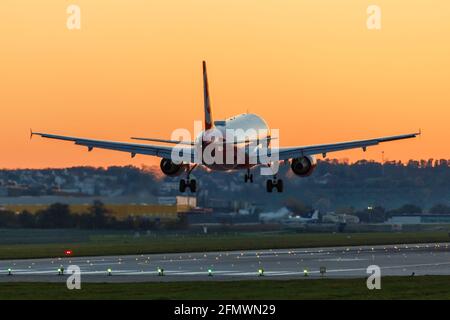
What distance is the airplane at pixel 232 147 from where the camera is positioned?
91688mm

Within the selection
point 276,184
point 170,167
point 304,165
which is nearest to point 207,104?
point 170,167

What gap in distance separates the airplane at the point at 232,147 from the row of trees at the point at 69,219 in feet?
146

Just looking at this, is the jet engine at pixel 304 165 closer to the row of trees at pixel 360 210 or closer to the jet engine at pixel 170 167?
the jet engine at pixel 170 167

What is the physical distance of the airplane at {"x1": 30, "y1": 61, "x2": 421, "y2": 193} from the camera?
9169 cm

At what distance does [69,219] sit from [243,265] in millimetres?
63154

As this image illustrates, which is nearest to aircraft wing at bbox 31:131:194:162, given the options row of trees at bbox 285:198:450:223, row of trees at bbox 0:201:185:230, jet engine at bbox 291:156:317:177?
jet engine at bbox 291:156:317:177

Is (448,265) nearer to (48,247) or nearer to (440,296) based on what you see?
(440,296)

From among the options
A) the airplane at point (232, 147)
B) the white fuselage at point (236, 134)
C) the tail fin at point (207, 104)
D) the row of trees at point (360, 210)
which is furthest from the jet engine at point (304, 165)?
the row of trees at point (360, 210)

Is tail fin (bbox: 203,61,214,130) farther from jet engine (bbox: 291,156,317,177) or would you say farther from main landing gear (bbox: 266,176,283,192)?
jet engine (bbox: 291,156,317,177)

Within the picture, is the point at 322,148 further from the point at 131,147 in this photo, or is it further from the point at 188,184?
the point at 131,147

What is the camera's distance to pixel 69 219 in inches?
5802

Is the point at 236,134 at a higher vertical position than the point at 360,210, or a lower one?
higher
